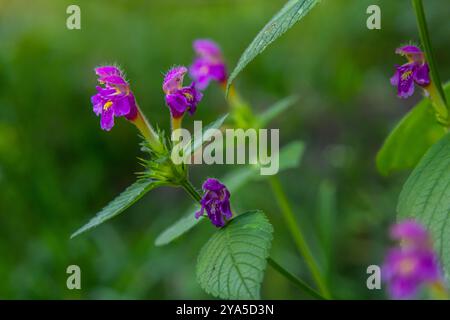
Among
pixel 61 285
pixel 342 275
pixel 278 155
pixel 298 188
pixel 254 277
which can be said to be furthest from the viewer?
pixel 298 188

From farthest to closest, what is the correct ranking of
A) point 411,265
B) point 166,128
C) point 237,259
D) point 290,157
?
point 166,128
point 290,157
point 237,259
point 411,265

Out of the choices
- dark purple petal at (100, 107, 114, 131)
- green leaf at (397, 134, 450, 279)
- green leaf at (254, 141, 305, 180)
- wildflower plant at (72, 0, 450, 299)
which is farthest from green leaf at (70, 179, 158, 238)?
green leaf at (254, 141, 305, 180)

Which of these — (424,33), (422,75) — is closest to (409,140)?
(422,75)

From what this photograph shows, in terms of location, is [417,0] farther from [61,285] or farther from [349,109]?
[349,109]

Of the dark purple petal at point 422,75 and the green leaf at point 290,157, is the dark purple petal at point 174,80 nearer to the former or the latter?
the dark purple petal at point 422,75

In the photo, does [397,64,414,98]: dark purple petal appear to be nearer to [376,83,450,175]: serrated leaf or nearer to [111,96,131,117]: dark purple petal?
[376,83,450,175]: serrated leaf

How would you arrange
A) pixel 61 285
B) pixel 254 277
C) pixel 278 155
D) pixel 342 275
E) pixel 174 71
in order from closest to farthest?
pixel 254 277
pixel 174 71
pixel 278 155
pixel 61 285
pixel 342 275

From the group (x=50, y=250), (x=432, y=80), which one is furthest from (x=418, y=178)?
(x=50, y=250)

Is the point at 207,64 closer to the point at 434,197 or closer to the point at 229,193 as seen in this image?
the point at 229,193
